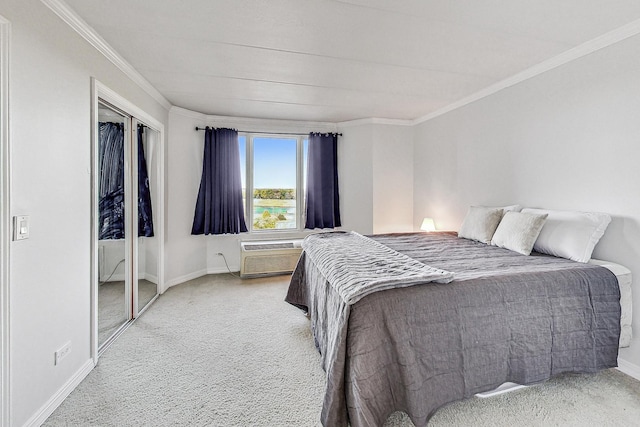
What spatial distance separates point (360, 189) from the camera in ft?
15.6

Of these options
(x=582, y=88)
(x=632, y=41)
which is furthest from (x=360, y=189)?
(x=632, y=41)

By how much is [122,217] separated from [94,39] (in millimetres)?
1468

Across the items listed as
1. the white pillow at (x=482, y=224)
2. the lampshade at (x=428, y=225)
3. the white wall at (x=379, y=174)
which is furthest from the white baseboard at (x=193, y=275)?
the white pillow at (x=482, y=224)

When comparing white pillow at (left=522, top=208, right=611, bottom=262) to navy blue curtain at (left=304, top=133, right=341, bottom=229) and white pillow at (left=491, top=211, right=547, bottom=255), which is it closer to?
white pillow at (left=491, top=211, right=547, bottom=255)

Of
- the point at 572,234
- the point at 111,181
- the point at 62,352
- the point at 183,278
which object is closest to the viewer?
the point at 62,352

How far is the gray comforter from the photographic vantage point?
1.43m

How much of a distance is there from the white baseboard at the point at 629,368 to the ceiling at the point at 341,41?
2407 millimetres

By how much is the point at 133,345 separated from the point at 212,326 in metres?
0.64

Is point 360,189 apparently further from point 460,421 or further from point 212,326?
point 460,421

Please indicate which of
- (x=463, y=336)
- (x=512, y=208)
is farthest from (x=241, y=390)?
(x=512, y=208)

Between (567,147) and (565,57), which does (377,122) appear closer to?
(565,57)

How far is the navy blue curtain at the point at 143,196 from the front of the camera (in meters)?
3.10

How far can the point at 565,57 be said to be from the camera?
2451 mm

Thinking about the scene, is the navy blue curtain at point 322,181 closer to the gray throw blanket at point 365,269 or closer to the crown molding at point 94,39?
the gray throw blanket at point 365,269
